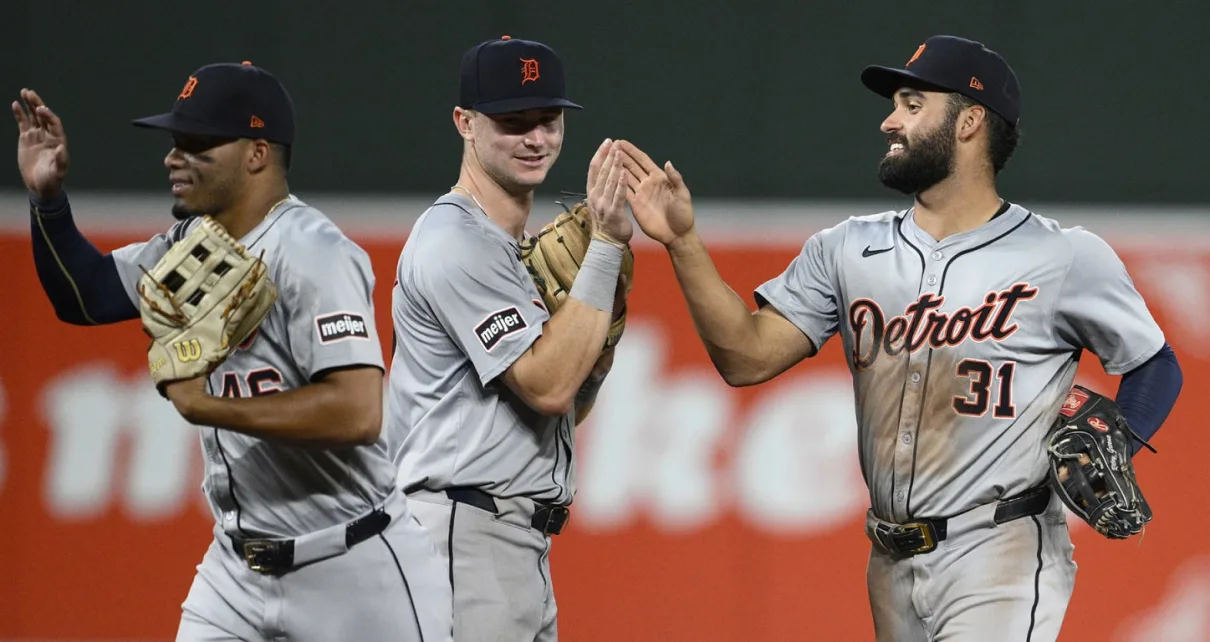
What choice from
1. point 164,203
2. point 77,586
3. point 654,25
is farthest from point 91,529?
point 654,25

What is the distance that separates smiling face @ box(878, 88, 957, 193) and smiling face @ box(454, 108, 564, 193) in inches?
34.1

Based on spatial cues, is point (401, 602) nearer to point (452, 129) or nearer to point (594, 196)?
point (594, 196)

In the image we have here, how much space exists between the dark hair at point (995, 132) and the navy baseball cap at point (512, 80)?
101cm

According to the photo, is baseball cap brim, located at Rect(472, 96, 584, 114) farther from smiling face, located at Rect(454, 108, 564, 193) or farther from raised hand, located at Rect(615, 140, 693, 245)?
raised hand, located at Rect(615, 140, 693, 245)

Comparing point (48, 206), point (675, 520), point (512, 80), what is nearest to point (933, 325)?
point (512, 80)

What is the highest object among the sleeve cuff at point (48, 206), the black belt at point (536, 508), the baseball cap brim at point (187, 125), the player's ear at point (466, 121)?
the baseball cap brim at point (187, 125)

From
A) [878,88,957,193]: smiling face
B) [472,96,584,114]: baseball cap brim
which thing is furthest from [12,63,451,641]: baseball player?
[878,88,957,193]: smiling face

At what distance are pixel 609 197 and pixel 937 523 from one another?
112 cm

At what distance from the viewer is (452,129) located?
586 cm

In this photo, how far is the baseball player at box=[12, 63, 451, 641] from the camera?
295 centimetres

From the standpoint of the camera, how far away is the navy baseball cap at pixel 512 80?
11.4 feet

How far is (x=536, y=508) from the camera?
341cm

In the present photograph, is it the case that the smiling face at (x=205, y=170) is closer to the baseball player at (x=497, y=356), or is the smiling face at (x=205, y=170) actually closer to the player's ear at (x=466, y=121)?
the baseball player at (x=497, y=356)

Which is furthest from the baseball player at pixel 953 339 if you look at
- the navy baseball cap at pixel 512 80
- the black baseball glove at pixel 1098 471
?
the navy baseball cap at pixel 512 80
